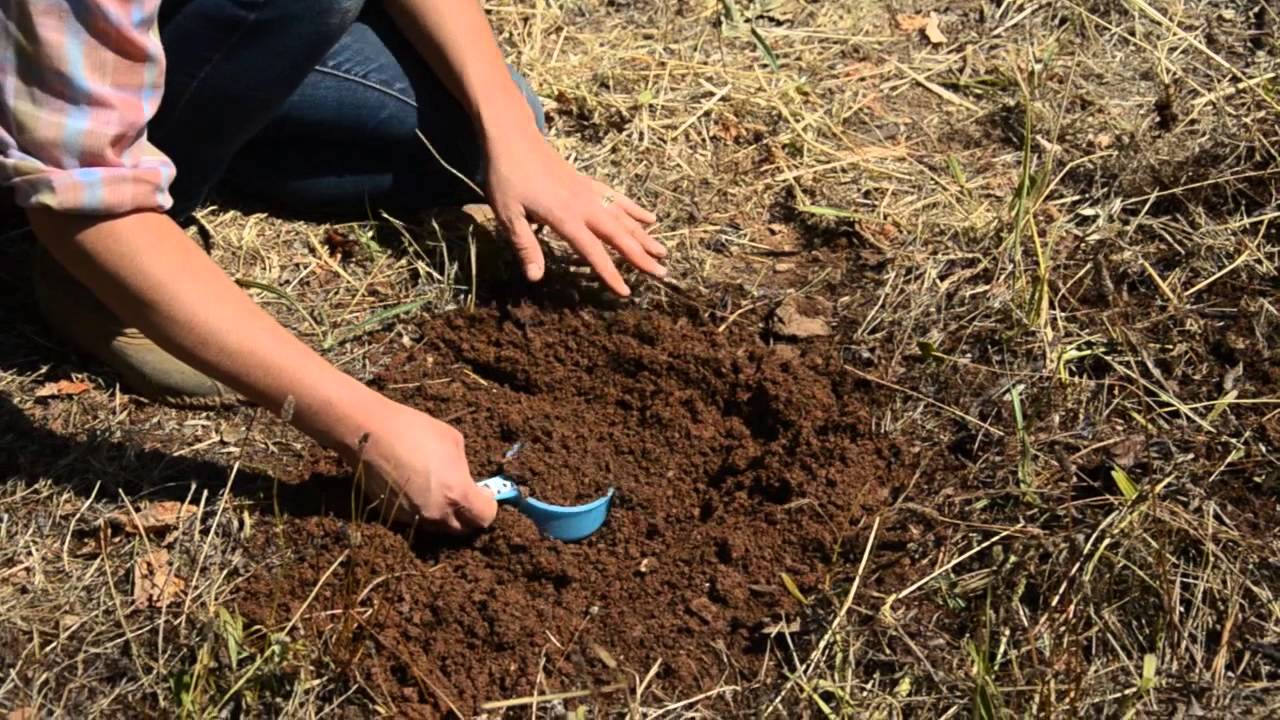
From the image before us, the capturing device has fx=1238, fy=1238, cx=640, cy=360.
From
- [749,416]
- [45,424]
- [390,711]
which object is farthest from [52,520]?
[749,416]

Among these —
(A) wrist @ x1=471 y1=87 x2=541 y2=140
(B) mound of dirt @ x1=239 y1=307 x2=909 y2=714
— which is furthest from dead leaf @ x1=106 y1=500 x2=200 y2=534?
(A) wrist @ x1=471 y1=87 x2=541 y2=140

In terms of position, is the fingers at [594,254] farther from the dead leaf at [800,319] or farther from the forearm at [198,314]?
the forearm at [198,314]

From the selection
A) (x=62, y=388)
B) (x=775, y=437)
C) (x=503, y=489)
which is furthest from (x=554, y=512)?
(x=62, y=388)

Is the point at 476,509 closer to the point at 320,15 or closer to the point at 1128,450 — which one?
the point at 320,15

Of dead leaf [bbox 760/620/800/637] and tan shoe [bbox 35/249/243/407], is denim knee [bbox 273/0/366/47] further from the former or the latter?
dead leaf [bbox 760/620/800/637]

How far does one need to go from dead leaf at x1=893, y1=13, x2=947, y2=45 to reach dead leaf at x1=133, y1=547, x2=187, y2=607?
1882mm

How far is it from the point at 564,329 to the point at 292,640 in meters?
0.69

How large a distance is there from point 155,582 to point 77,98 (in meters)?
0.70

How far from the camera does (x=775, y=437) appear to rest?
1919 mm

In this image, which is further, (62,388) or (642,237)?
(642,237)

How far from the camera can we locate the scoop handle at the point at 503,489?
178 cm

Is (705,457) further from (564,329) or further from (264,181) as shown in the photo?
(264,181)

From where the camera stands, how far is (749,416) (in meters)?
1.95

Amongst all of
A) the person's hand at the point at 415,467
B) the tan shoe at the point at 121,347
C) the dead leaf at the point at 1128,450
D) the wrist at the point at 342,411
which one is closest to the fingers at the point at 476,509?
the person's hand at the point at 415,467
